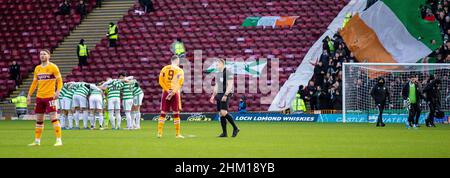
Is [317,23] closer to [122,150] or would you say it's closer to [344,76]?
[344,76]

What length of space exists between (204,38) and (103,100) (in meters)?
15.6

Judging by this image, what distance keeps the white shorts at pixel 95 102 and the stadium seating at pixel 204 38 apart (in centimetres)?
1327

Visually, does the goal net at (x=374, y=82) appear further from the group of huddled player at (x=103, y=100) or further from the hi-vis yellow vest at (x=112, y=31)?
the hi-vis yellow vest at (x=112, y=31)

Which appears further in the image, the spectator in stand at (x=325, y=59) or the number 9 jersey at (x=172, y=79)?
the spectator in stand at (x=325, y=59)

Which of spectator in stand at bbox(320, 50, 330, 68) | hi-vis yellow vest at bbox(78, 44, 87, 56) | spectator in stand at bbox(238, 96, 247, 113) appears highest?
hi-vis yellow vest at bbox(78, 44, 87, 56)

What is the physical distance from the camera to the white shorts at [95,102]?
33.9 meters

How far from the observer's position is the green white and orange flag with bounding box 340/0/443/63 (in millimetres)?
44125

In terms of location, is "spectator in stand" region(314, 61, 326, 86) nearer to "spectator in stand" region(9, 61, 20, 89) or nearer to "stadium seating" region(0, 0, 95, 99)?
"stadium seating" region(0, 0, 95, 99)

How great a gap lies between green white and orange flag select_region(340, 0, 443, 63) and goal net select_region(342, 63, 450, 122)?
1.89 m

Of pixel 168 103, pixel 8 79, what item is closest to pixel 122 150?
pixel 168 103

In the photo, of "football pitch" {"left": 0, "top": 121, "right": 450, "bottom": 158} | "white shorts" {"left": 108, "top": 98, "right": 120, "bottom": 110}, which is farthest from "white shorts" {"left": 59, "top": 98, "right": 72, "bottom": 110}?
"football pitch" {"left": 0, "top": 121, "right": 450, "bottom": 158}

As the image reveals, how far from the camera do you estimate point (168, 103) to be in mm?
25219

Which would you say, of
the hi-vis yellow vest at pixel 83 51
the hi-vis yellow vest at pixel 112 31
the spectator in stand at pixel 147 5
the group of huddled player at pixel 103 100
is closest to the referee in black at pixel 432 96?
the group of huddled player at pixel 103 100
